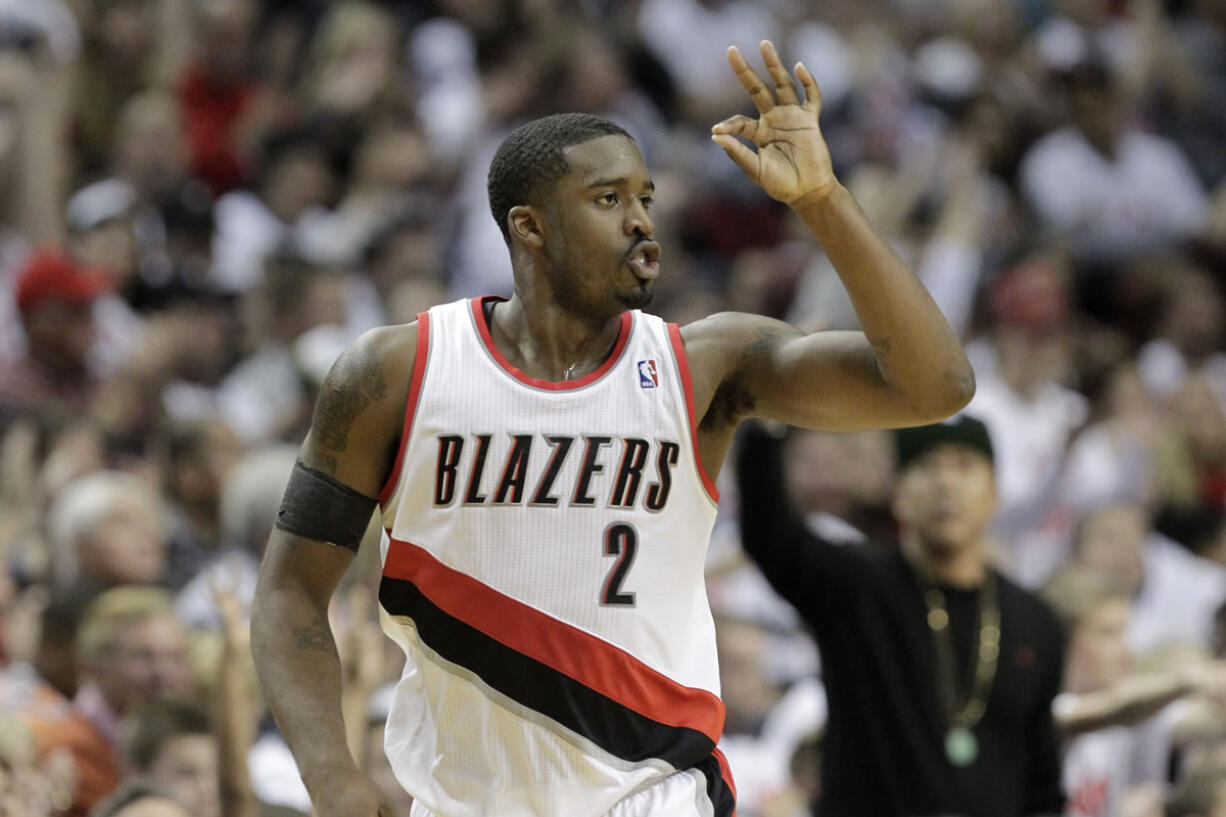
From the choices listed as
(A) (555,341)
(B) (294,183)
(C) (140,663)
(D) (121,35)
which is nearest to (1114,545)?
(C) (140,663)

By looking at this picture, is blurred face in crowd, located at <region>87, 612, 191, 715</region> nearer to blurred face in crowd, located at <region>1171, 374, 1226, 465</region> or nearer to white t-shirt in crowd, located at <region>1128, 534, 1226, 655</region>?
white t-shirt in crowd, located at <region>1128, 534, 1226, 655</region>

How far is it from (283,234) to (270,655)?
23.4 feet

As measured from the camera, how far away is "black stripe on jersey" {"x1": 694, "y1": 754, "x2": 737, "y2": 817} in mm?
3783

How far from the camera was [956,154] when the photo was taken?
11.2 meters

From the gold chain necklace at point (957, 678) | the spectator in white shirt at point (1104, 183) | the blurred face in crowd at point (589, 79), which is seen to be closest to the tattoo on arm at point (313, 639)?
the gold chain necklace at point (957, 678)

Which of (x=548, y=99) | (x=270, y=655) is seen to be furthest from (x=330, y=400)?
(x=548, y=99)

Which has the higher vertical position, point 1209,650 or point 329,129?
point 329,129

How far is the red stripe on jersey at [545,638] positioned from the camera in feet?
12.0

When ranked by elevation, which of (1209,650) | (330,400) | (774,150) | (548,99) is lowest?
(1209,650)

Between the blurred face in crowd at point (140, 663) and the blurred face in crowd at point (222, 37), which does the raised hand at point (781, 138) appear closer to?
the blurred face in crowd at point (140, 663)

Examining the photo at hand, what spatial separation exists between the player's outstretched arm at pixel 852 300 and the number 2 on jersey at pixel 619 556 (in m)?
0.45

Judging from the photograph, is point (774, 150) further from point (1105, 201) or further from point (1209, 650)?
point (1105, 201)

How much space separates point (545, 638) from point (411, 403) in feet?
1.78

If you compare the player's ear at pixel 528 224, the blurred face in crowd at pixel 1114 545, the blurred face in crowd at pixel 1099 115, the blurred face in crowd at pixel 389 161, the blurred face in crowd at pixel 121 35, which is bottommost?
the blurred face in crowd at pixel 1114 545
